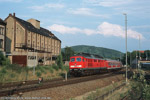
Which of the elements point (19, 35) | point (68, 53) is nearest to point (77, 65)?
point (19, 35)

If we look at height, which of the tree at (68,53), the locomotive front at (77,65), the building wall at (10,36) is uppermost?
the building wall at (10,36)

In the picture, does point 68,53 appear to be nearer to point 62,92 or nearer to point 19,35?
point 19,35

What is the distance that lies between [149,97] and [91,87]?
12044mm

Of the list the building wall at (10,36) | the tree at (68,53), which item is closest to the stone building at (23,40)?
the building wall at (10,36)

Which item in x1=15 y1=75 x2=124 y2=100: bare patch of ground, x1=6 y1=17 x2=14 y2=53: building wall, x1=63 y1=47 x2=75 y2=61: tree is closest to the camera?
x1=15 y1=75 x2=124 y2=100: bare patch of ground

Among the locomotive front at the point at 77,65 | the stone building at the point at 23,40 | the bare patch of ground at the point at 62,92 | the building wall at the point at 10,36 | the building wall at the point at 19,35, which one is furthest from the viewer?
the building wall at the point at 19,35

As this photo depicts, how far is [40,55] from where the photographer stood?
5184cm

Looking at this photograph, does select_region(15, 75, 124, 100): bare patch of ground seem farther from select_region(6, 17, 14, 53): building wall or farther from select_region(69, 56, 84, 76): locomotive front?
select_region(6, 17, 14, 53): building wall

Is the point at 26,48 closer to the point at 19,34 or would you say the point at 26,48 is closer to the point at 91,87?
the point at 19,34

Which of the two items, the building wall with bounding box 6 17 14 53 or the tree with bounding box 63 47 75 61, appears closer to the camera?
the building wall with bounding box 6 17 14 53

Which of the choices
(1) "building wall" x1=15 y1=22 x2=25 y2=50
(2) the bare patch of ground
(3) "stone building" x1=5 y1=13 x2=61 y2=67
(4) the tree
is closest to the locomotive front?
(2) the bare patch of ground

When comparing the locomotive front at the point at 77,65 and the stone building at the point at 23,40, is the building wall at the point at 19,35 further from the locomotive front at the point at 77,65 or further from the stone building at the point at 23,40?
the locomotive front at the point at 77,65

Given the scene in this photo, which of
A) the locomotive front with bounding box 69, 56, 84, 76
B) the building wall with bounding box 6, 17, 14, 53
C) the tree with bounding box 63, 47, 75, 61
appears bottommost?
the locomotive front with bounding box 69, 56, 84, 76

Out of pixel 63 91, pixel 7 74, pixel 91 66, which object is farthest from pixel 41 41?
pixel 63 91
